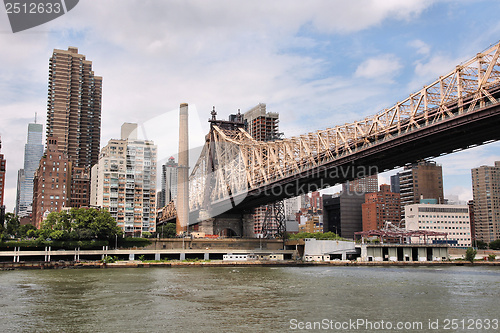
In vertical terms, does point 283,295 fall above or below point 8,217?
below

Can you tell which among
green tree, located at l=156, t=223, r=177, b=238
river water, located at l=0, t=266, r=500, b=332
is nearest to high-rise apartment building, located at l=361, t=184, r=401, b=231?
green tree, located at l=156, t=223, r=177, b=238

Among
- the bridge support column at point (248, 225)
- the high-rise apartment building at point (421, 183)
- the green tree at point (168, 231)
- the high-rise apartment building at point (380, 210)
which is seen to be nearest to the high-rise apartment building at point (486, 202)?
the high-rise apartment building at point (421, 183)

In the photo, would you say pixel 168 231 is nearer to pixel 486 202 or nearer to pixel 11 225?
pixel 11 225

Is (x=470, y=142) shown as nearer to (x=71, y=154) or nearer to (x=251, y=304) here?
(x=251, y=304)

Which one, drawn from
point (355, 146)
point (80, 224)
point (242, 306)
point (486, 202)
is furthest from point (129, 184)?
point (486, 202)

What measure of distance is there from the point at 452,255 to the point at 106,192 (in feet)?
252

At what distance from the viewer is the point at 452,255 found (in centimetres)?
10900

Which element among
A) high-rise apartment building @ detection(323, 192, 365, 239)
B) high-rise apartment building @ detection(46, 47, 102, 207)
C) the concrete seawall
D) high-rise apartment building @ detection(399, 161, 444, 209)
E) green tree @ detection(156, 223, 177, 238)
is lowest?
the concrete seawall

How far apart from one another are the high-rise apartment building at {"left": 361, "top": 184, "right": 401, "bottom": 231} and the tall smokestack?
70.4 m

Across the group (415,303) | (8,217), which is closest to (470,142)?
(415,303)

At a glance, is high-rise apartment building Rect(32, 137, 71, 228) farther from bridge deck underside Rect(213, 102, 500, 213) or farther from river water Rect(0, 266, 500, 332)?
river water Rect(0, 266, 500, 332)

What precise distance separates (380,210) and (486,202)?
37414 millimetres

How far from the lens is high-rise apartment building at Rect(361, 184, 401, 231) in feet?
A: 582

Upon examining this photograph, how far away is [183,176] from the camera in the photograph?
14550 cm
